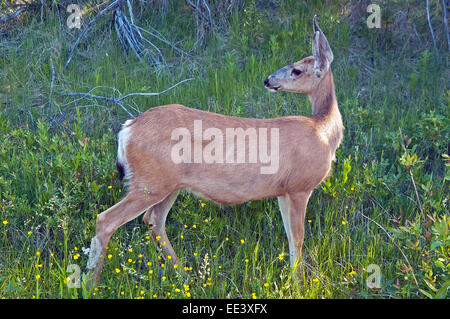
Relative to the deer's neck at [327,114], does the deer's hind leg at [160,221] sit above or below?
below

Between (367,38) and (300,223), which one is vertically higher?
(367,38)

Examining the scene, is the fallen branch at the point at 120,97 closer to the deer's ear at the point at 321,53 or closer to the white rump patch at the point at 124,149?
the white rump patch at the point at 124,149

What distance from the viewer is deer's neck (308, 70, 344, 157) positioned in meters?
5.39

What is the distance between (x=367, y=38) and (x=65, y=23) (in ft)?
12.9

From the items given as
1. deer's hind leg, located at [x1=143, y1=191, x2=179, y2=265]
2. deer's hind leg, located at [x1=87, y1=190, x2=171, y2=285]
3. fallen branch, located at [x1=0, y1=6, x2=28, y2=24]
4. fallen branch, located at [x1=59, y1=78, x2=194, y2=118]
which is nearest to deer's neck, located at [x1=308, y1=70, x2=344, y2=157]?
deer's hind leg, located at [x1=143, y1=191, x2=179, y2=265]

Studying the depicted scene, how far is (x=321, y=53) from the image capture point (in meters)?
5.62

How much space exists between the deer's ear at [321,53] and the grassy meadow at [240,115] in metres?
0.87

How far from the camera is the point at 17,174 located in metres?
5.69

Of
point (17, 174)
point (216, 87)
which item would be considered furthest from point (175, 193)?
point (216, 87)

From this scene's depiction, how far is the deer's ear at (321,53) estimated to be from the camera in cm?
551

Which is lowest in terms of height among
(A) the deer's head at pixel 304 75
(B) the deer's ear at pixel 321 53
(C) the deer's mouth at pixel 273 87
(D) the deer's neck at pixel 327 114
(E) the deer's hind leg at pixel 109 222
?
(E) the deer's hind leg at pixel 109 222

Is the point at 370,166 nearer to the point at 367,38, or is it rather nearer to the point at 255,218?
the point at 255,218

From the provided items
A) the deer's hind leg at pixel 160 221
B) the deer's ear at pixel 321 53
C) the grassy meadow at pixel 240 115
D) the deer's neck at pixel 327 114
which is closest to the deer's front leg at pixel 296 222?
the grassy meadow at pixel 240 115

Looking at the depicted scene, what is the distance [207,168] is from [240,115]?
1.87 meters
